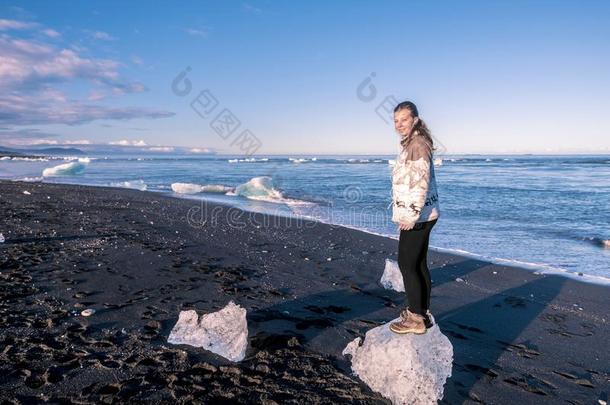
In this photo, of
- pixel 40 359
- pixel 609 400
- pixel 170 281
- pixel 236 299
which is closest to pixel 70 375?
pixel 40 359

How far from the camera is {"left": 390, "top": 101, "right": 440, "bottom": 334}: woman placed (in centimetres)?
343

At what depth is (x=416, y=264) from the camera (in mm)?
3576

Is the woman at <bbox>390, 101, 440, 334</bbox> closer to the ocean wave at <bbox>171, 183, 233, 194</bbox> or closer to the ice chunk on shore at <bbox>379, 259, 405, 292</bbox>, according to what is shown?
the ice chunk on shore at <bbox>379, 259, 405, 292</bbox>

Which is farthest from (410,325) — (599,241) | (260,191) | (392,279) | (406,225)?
(260,191)

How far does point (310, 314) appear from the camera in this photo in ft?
14.6

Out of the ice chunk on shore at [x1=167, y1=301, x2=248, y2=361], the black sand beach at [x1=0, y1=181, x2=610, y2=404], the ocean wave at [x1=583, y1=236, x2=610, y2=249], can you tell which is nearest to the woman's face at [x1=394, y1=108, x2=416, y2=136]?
the black sand beach at [x1=0, y1=181, x2=610, y2=404]

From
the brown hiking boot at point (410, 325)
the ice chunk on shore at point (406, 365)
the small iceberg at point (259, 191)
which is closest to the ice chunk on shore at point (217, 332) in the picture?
the ice chunk on shore at point (406, 365)

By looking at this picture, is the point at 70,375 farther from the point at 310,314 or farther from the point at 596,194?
the point at 596,194

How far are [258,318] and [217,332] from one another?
759 millimetres

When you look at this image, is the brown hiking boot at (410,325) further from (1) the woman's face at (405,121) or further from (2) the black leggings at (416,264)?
(1) the woman's face at (405,121)

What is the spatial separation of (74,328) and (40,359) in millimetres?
617

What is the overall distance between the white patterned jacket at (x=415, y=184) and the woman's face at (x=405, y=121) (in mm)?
122

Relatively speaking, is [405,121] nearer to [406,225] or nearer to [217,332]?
[406,225]

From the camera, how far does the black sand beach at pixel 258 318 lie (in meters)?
2.96
